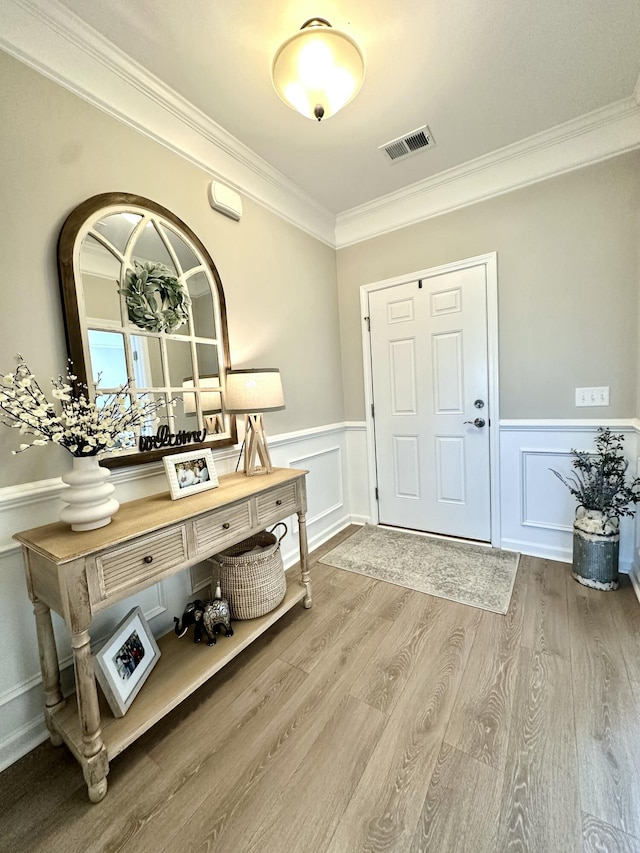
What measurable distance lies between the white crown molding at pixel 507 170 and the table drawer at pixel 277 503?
2258mm

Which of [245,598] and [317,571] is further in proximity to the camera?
[317,571]

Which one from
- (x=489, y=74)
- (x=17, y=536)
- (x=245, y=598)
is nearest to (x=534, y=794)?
(x=245, y=598)

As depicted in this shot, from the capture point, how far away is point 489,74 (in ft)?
5.48

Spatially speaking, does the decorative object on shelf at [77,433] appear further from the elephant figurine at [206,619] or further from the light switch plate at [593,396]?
the light switch plate at [593,396]

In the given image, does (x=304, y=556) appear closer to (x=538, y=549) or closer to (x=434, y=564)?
(x=434, y=564)

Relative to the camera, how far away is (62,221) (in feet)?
4.42

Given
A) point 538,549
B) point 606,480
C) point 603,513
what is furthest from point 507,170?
point 538,549

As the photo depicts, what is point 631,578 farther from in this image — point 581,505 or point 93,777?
point 93,777

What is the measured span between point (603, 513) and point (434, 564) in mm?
1034

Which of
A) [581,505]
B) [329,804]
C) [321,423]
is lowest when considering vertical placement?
[329,804]

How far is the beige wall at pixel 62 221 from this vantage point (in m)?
1.23

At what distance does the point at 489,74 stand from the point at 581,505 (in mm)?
2348

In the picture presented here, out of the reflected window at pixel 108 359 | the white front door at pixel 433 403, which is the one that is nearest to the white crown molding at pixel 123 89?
the reflected window at pixel 108 359

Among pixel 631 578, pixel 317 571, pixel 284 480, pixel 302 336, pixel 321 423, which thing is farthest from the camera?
pixel 321 423
